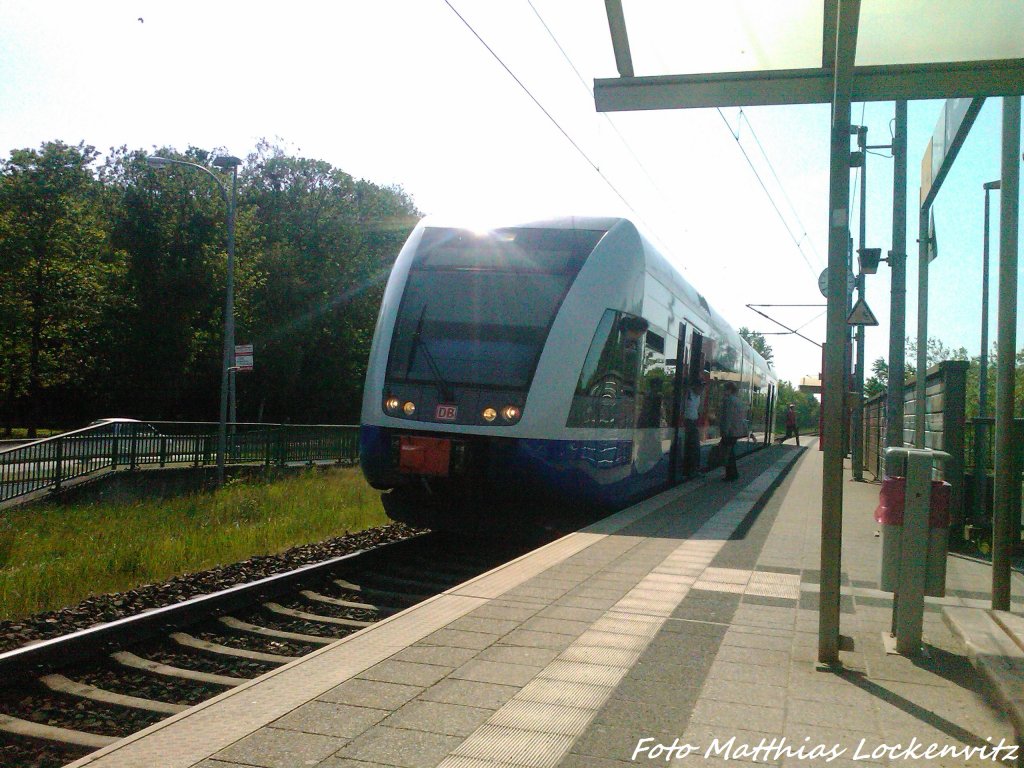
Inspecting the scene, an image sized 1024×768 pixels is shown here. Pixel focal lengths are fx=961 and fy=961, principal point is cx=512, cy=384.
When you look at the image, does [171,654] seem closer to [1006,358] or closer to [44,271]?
[1006,358]

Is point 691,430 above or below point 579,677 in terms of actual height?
above

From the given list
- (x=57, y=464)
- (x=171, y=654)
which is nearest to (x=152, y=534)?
(x=171, y=654)

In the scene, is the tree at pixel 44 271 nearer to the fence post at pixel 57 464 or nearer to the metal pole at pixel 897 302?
the fence post at pixel 57 464

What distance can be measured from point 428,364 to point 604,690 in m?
5.81

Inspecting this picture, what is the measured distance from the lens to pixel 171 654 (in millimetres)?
6223

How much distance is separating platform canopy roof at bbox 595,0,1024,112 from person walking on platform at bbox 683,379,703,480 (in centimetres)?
844

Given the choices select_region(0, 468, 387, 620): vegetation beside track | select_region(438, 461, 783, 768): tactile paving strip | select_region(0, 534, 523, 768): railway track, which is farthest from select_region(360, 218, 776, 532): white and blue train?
select_region(438, 461, 783, 768): tactile paving strip

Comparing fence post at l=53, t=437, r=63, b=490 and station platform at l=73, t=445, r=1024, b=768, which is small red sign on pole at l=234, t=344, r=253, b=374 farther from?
station platform at l=73, t=445, r=1024, b=768

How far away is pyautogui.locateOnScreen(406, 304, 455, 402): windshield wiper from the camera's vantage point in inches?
380

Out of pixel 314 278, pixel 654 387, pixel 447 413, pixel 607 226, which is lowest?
pixel 447 413

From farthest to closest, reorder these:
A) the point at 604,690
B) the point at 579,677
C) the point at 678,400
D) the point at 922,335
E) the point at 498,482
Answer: the point at 678,400, the point at 922,335, the point at 498,482, the point at 579,677, the point at 604,690

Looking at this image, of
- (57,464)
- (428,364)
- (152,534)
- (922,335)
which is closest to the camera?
(428,364)

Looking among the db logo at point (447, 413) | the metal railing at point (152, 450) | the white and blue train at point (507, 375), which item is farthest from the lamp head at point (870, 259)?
the metal railing at point (152, 450)

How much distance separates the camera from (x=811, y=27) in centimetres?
570
